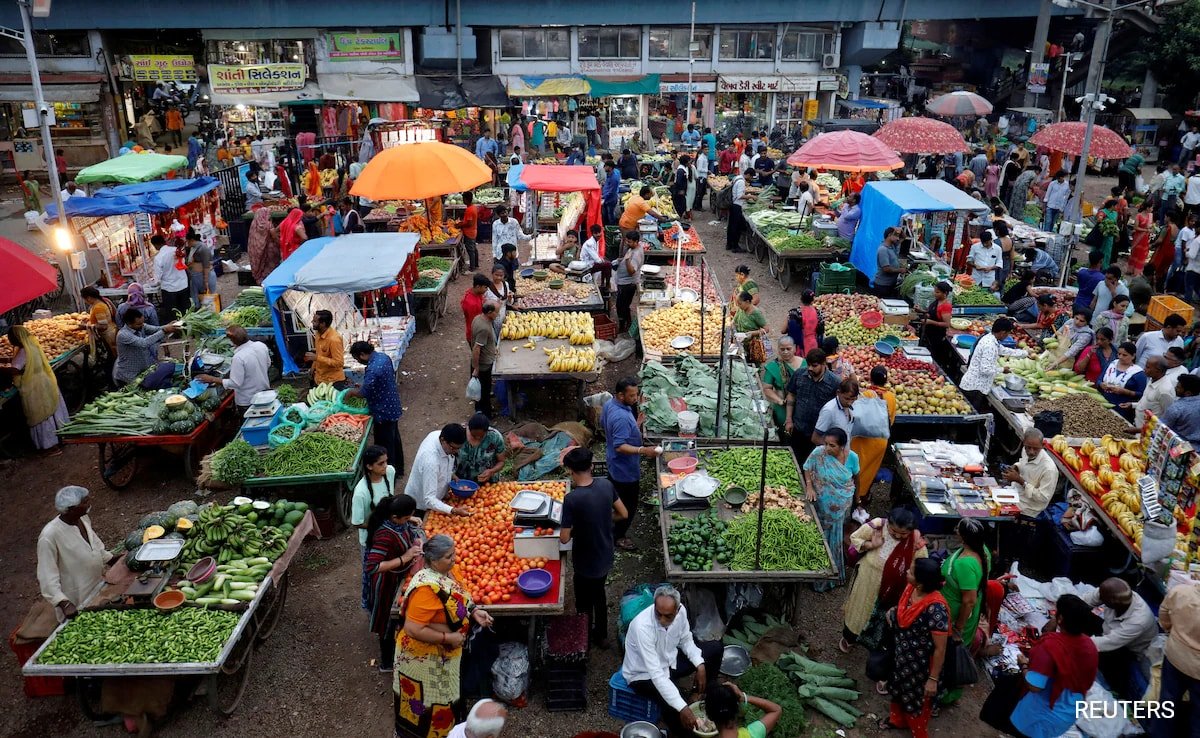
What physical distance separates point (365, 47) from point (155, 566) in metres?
28.0

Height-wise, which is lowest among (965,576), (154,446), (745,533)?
(154,446)

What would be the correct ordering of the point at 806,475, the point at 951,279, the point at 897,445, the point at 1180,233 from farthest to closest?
→ the point at 1180,233 < the point at 951,279 < the point at 897,445 < the point at 806,475

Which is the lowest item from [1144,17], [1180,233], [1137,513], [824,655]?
[824,655]

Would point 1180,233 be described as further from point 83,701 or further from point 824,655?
point 83,701

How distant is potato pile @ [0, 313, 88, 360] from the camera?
1084 cm

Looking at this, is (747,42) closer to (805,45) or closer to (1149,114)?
(805,45)

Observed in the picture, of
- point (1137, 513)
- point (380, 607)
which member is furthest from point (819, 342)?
point (380, 607)

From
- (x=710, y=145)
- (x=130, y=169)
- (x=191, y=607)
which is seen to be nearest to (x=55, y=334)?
(x=130, y=169)

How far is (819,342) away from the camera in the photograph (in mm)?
10742

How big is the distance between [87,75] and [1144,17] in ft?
132

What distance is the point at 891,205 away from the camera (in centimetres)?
1346

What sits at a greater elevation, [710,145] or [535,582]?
[710,145]

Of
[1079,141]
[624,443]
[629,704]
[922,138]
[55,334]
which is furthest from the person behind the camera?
[922,138]

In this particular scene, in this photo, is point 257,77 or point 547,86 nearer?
point 257,77
